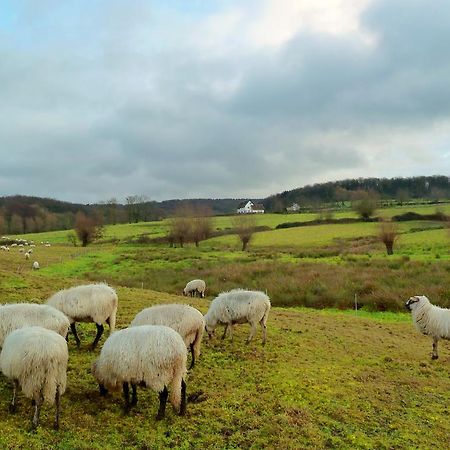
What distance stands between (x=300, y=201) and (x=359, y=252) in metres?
83.8

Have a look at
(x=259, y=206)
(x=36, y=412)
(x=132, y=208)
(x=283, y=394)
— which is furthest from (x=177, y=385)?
(x=259, y=206)

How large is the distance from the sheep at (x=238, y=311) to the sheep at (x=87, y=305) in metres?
3.56

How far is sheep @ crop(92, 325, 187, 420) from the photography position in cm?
895

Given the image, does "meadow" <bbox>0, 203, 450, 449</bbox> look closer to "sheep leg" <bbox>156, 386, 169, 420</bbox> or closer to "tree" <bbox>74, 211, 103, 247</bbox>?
"sheep leg" <bbox>156, 386, 169, 420</bbox>

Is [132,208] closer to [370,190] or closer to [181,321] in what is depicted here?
[370,190]

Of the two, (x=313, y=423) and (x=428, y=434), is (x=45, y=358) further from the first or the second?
(x=428, y=434)

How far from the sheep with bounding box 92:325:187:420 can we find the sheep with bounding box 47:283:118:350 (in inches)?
126

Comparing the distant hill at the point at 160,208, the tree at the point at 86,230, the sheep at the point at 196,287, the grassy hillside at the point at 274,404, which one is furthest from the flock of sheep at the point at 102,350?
the distant hill at the point at 160,208

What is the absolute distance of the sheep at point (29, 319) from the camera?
34.1 feet

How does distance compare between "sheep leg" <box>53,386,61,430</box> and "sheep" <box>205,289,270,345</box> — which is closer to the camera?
"sheep leg" <box>53,386,61,430</box>

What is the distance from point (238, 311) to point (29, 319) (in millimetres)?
6610

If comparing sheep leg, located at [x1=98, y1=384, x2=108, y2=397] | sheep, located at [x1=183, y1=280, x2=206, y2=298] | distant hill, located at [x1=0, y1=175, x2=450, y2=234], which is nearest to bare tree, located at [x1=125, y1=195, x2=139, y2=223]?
distant hill, located at [x1=0, y1=175, x2=450, y2=234]

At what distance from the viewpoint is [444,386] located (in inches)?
523

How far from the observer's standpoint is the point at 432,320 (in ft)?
53.8
